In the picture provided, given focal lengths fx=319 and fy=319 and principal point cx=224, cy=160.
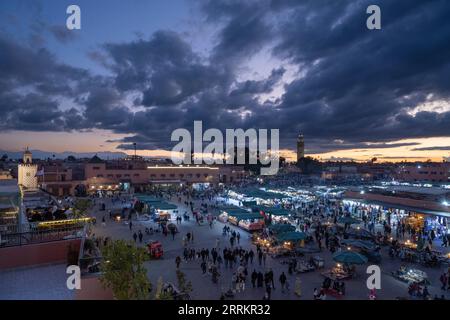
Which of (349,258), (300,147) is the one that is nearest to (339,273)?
(349,258)

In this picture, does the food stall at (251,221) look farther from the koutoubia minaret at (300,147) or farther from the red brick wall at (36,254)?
the koutoubia minaret at (300,147)

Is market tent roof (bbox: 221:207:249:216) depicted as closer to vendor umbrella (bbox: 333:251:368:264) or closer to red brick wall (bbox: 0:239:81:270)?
vendor umbrella (bbox: 333:251:368:264)

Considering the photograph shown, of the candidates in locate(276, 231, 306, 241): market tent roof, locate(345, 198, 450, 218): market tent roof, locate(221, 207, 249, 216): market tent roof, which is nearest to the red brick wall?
locate(276, 231, 306, 241): market tent roof

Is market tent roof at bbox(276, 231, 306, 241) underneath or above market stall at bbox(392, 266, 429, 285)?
above

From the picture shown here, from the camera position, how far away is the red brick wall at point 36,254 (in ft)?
33.1

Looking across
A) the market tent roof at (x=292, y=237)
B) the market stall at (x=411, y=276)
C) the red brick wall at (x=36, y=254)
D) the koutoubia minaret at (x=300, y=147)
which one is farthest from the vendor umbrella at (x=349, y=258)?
the koutoubia minaret at (x=300, y=147)

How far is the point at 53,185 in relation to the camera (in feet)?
148

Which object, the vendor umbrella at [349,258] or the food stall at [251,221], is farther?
the food stall at [251,221]

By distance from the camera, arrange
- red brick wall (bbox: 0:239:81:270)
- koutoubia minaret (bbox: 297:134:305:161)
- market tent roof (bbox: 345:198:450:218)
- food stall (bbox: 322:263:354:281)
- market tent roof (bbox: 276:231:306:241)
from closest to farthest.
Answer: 1. red brick wall (bbox: 0:239:81:270)
2. food stall (bbox: 322:263:354:281)
3. market tent roof (bbox: 276:231:306:241)
4. market tent roof (bbox: 345:198:450:218)
5. koutoubia minaret (bbox: 297:134:305:161)

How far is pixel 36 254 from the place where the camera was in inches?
415

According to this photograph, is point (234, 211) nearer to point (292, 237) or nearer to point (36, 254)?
point (292, 237)

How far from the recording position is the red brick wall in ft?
33.1

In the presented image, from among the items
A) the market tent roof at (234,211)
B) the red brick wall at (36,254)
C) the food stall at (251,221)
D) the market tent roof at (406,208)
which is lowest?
the food stall at (251,221)
